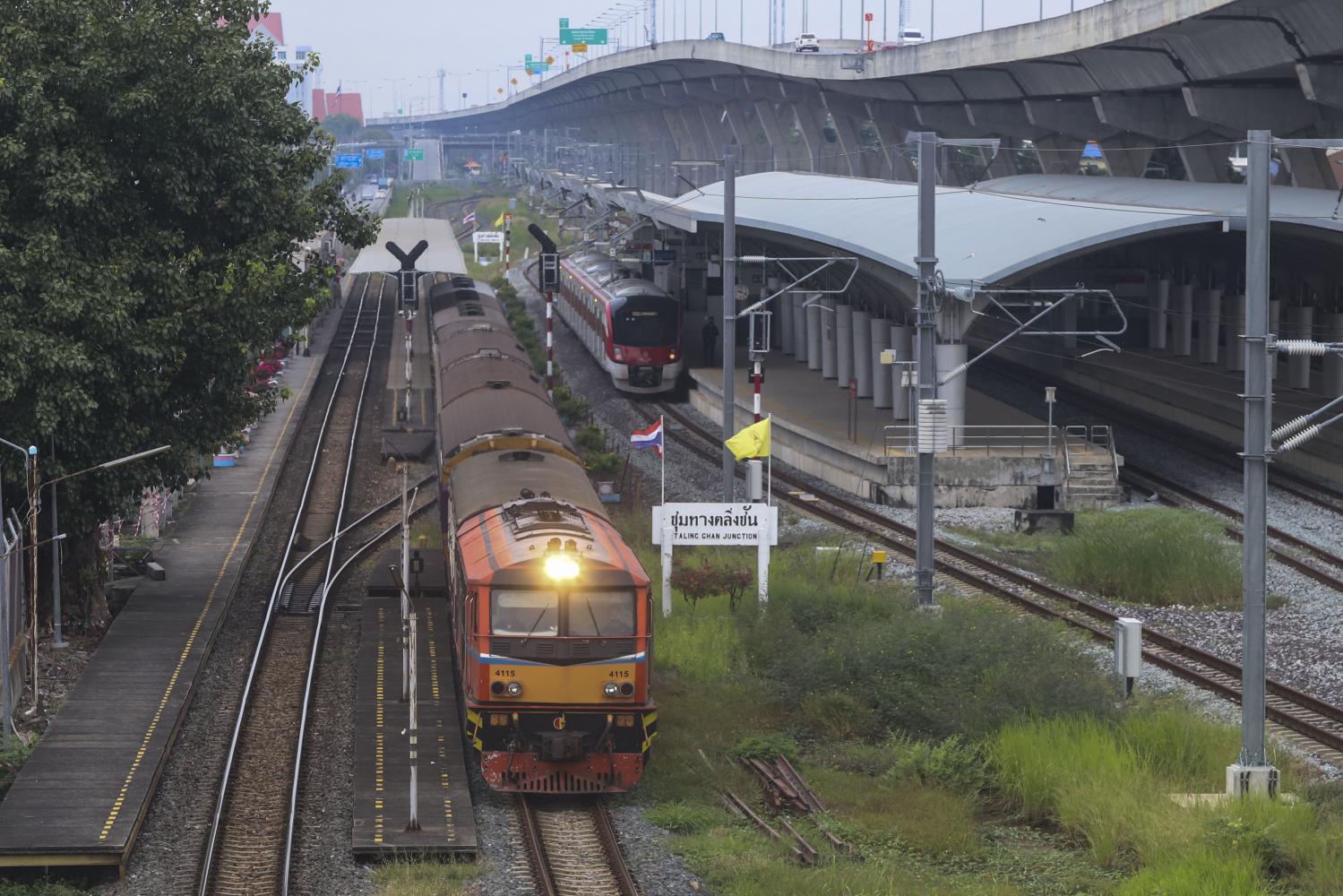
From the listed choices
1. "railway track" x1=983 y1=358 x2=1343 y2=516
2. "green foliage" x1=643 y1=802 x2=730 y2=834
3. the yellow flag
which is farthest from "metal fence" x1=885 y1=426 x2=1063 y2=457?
"green foliage" x1=643 y1=802 x2=730 y2=834

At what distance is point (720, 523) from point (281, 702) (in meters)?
6.69

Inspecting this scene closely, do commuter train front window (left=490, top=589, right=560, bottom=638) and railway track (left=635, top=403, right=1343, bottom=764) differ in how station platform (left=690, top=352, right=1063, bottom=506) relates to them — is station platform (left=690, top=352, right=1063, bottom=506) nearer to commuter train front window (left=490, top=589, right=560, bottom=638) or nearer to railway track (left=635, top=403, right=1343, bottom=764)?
railway track (left=635, top=403, right=1343, bottom=764)

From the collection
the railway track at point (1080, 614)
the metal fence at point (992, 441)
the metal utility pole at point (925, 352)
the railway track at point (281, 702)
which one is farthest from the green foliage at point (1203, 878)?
the metal fence at point (992, 441)

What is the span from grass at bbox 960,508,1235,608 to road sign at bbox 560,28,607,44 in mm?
102089

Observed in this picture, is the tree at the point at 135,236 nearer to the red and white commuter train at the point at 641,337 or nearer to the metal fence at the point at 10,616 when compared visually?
the metal fence at the point at 10,616

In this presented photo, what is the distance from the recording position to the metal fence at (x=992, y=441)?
37.2m

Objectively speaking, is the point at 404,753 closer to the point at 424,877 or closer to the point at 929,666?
the point at 424,877

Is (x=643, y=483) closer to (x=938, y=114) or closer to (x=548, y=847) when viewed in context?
(x=548, y=847)

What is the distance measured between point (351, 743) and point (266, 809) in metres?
2.39

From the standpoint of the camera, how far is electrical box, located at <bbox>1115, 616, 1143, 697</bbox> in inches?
803

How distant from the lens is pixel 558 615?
17844 mm

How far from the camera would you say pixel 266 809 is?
59.0 ft

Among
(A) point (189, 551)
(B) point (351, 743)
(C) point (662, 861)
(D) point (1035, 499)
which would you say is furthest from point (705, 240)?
(C) point (662, 861)

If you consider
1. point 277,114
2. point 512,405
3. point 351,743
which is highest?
point 277,114
